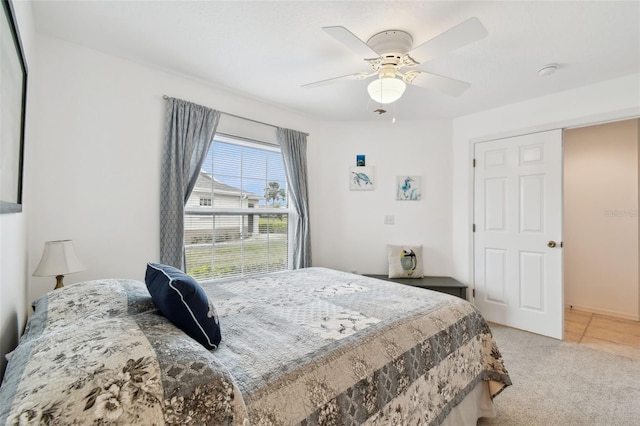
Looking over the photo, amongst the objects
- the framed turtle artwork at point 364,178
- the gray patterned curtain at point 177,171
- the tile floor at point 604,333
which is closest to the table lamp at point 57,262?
the gray patterned curtain at point 177,171

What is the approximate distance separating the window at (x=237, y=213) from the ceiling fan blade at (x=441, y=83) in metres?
1.87

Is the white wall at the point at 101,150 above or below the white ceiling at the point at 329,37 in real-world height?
below

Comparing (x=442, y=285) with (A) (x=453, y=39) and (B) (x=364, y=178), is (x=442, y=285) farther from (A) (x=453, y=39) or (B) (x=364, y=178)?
(A) (x=453, y=39)

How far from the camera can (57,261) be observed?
5.70 feet

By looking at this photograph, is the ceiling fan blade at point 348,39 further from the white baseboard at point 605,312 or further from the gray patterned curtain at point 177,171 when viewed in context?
the white baseboard at point 605,312

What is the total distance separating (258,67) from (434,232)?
9.36 ft

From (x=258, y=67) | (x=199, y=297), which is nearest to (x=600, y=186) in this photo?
(x=258, y=67)

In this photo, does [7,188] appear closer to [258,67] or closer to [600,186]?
[258,67]

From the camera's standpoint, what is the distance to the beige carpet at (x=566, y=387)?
1777 mm

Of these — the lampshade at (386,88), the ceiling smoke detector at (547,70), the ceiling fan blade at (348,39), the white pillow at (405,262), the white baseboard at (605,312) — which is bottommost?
the white baseboard at (605,312)

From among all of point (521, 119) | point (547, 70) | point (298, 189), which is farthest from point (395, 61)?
point (521, 119)

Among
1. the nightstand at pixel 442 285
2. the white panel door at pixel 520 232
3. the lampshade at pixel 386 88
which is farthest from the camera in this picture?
the nightstand at pixel 442 285

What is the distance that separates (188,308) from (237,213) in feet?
6.93

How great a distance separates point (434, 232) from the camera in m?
3.77
